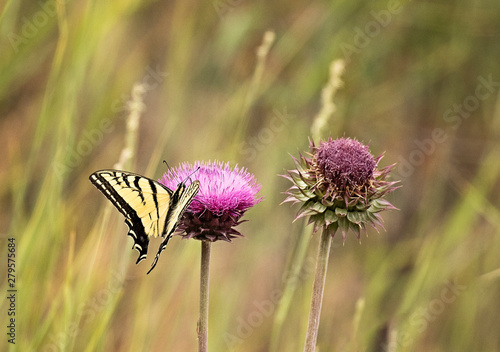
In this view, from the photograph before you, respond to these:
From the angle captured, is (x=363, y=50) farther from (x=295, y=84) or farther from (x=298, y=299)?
(x=298, y=299)

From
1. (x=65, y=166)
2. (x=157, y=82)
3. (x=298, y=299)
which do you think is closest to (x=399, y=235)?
(x=298, y=299)

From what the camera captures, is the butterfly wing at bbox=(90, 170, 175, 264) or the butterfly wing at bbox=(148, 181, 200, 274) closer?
the butterfly wing at bbox=(148, 181, 200, 274)
